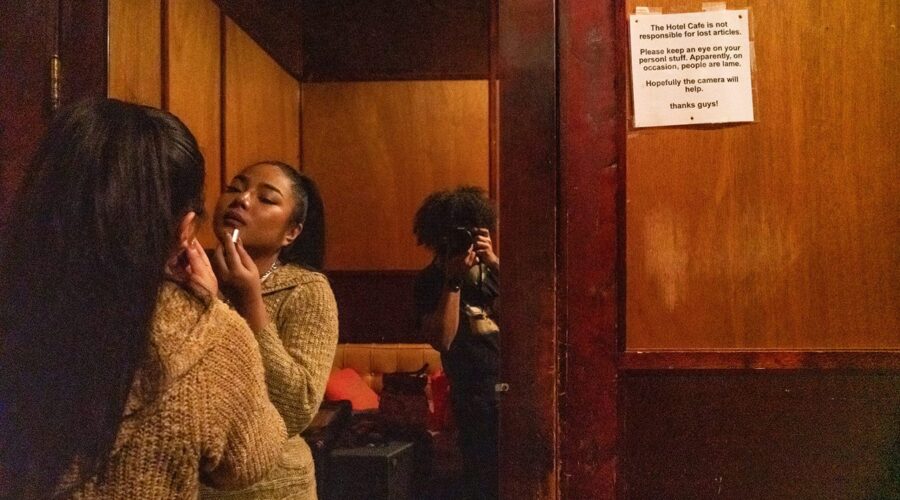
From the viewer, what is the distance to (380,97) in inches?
146

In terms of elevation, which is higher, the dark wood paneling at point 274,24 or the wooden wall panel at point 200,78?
the dark wood paneling at point 274,24

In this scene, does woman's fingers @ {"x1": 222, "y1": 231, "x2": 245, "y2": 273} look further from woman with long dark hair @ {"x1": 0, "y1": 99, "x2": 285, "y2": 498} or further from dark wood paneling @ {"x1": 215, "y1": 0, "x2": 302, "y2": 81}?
dark wood paneling @ {"x1": 215, "y1": 0, "x2": 302, "y2": 81}

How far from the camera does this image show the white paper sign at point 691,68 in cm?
111

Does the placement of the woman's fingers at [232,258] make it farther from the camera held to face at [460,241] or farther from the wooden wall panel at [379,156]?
the wooden wall panel at [379,156]

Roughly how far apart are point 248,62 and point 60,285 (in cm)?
257

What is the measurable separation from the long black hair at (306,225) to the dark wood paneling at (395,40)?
2.37m

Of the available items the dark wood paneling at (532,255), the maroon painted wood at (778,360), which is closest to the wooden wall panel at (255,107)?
the dark wood paneling at (532,255)

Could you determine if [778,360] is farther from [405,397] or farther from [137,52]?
[405,397]

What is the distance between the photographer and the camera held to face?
2.02 metres

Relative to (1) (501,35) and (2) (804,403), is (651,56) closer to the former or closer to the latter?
(1) (501,35)

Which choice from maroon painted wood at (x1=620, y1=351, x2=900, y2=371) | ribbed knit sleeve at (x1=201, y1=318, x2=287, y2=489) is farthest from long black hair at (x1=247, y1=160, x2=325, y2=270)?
maroon painted wood at (x1=620, y1=351, x2=900, y2=371)

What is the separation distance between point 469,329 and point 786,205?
1053 millimetres

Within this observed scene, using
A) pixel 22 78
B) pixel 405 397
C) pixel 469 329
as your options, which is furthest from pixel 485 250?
pixel 405 397

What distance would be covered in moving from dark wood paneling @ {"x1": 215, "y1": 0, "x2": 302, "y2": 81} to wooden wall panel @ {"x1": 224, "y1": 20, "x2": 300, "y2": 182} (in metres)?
0.04
